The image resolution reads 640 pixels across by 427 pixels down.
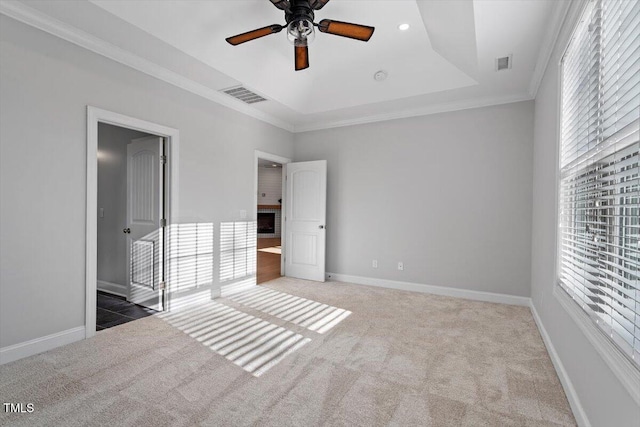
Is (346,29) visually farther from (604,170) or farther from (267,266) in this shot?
(267,266)

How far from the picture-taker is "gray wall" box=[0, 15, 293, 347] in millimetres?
2391

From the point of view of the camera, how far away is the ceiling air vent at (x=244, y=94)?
12.9ft

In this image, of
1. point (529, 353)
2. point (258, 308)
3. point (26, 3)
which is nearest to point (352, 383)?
point (529, 353)

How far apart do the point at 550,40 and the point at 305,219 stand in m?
3.77

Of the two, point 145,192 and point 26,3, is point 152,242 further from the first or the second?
point 26,3

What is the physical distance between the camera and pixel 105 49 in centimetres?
291

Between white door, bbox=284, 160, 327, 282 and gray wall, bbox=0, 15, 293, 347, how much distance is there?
247 centimetres

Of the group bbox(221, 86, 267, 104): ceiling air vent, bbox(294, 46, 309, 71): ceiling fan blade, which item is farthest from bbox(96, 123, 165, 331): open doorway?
bbox(294, 46, 309, 71): ceiling fan blade

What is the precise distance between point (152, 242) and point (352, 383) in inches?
112

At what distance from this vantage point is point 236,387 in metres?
2.12

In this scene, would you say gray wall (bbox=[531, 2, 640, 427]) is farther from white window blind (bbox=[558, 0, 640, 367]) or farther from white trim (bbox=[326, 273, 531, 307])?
white trim (bbox=[326, 273, 531, 307])

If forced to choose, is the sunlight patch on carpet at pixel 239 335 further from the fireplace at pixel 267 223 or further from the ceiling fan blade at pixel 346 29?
the fireplace at pixel 267 223

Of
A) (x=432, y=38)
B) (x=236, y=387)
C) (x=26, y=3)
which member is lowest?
(x=236, y=387)

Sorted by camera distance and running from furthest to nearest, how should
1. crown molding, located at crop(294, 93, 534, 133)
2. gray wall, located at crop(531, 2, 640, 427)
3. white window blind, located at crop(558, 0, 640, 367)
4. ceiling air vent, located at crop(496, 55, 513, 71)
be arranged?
1. crown molding, located at crop(294, 93, 534, 133)
2. ceiling air vent, located at crop(496, 55, 513, 71)
3. gray wall, located at crop(531, 2, 640, 427)
4. white window blind, located at crop(558, 0, 640, 367)
